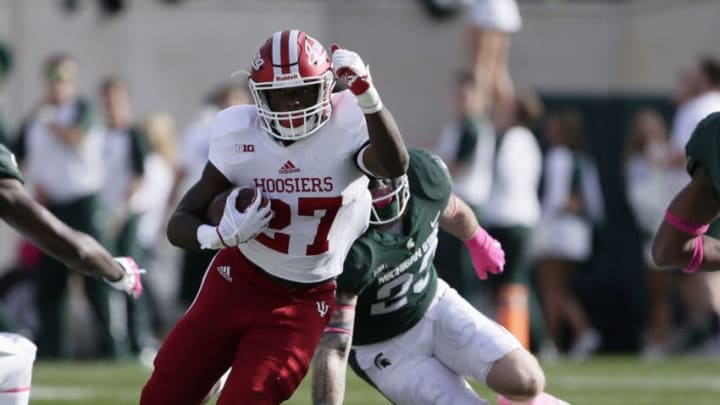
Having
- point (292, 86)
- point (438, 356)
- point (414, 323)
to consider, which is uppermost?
point (292, 86)

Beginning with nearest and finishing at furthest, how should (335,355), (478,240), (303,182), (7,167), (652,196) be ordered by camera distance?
(7,167)
(303,182)
(335,355)
(478,240)
(652,196)

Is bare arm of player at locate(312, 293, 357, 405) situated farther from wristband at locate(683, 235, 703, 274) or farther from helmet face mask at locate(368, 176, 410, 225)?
wristband at locate(683, 235, 703, 274)

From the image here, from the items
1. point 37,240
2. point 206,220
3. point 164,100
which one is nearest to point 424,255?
point 206,220

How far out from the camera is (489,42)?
9891mm

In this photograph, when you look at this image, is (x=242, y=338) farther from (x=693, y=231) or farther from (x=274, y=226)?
(x=693, y=231)

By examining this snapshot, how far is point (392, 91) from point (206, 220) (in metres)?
8.47

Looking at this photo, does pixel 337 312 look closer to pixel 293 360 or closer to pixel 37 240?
pixel 293 360

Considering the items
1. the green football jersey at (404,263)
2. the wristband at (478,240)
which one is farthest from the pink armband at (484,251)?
the green football jersey at (404,263)

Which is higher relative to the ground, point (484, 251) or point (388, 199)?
point (388, 199)

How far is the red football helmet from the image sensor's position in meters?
4.76

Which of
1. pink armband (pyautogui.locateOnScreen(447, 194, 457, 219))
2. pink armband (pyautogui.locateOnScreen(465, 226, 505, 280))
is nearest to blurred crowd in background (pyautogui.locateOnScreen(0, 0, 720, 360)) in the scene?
pink armband (pyautogui.locateOnScreen(465, 226, 505, 280))

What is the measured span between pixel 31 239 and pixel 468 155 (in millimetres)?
5477

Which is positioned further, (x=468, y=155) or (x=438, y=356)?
(x=468, y=155)

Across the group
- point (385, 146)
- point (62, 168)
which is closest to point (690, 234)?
point (385, 146)
